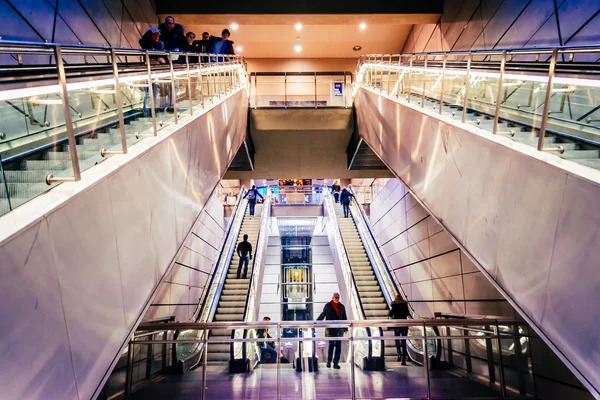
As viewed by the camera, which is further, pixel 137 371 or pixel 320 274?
pixel 320 274

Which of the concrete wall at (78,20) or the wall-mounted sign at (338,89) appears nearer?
the concrete wall at (78,20)

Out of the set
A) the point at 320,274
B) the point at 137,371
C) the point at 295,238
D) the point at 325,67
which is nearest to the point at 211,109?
the point at 137,371

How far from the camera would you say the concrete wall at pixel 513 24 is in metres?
5.92

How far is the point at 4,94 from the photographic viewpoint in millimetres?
2018

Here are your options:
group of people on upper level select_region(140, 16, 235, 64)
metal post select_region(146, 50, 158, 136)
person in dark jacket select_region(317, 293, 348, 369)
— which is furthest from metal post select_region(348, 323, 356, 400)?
group of people on upper level select_region(140, 16, 235, 64)

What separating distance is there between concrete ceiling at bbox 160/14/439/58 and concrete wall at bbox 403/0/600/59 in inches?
38.4

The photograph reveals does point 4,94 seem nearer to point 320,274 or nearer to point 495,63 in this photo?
point 495,63

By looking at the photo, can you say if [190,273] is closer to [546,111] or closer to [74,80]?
[74,80]

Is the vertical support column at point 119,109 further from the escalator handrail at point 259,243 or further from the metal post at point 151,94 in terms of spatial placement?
the escalator handrail at point 259,243

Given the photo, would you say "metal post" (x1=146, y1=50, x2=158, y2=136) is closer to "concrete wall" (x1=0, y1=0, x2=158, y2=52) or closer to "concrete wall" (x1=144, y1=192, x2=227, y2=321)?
"concrete wall" (x1=0, y1=0, x2=158, y2=52)

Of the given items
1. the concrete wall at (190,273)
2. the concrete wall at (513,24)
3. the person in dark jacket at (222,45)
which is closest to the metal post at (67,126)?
the concrete wall at (190,273)

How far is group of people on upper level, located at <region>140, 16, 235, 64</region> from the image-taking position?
6578 millimetres

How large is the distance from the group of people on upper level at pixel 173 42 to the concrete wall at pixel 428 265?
18.4 feet

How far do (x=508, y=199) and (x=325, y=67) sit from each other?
15114 millimetres
